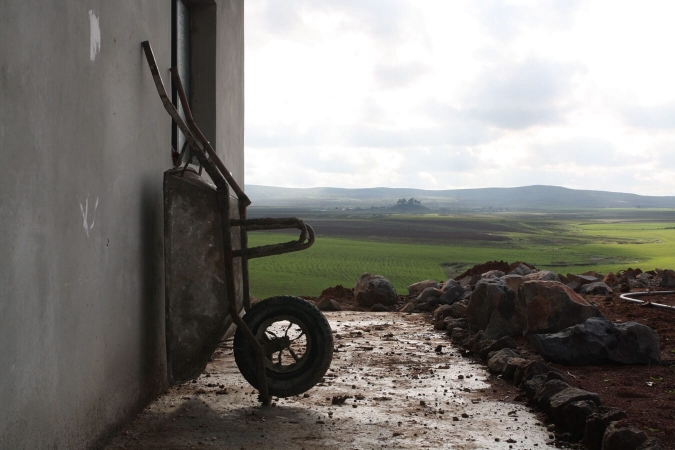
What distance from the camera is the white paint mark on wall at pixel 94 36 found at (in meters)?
3.48

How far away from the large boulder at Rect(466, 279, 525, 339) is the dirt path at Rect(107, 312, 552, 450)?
1137 millimetres

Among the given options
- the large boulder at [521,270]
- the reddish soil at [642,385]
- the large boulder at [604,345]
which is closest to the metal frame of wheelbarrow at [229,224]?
the reddish soil at [642,385]

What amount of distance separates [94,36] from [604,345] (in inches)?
183

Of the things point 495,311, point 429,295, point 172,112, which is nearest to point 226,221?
point 172,112

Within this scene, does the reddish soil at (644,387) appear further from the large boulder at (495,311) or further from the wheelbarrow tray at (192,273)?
the wheelbarrow tray at (192,273)

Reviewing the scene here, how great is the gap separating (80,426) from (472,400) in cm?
264

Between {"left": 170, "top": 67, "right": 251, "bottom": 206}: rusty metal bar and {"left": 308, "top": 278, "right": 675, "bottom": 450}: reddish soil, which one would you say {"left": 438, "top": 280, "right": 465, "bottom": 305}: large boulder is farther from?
{"left": 170, "top": 67, "right": 251, "bottom": 206}: rusty metal bar

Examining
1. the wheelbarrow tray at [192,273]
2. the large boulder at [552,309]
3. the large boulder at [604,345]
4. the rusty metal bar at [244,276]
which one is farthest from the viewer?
the large boulder at [552,309]

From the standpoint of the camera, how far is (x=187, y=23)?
6.62m

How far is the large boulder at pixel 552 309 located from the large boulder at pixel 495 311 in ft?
0.71

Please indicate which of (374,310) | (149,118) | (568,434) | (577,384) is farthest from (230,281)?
(374,310)

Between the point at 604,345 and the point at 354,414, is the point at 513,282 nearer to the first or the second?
the point at 604,345

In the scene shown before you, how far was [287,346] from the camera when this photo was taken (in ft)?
15.3

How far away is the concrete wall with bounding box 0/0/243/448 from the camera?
8.71 ft
